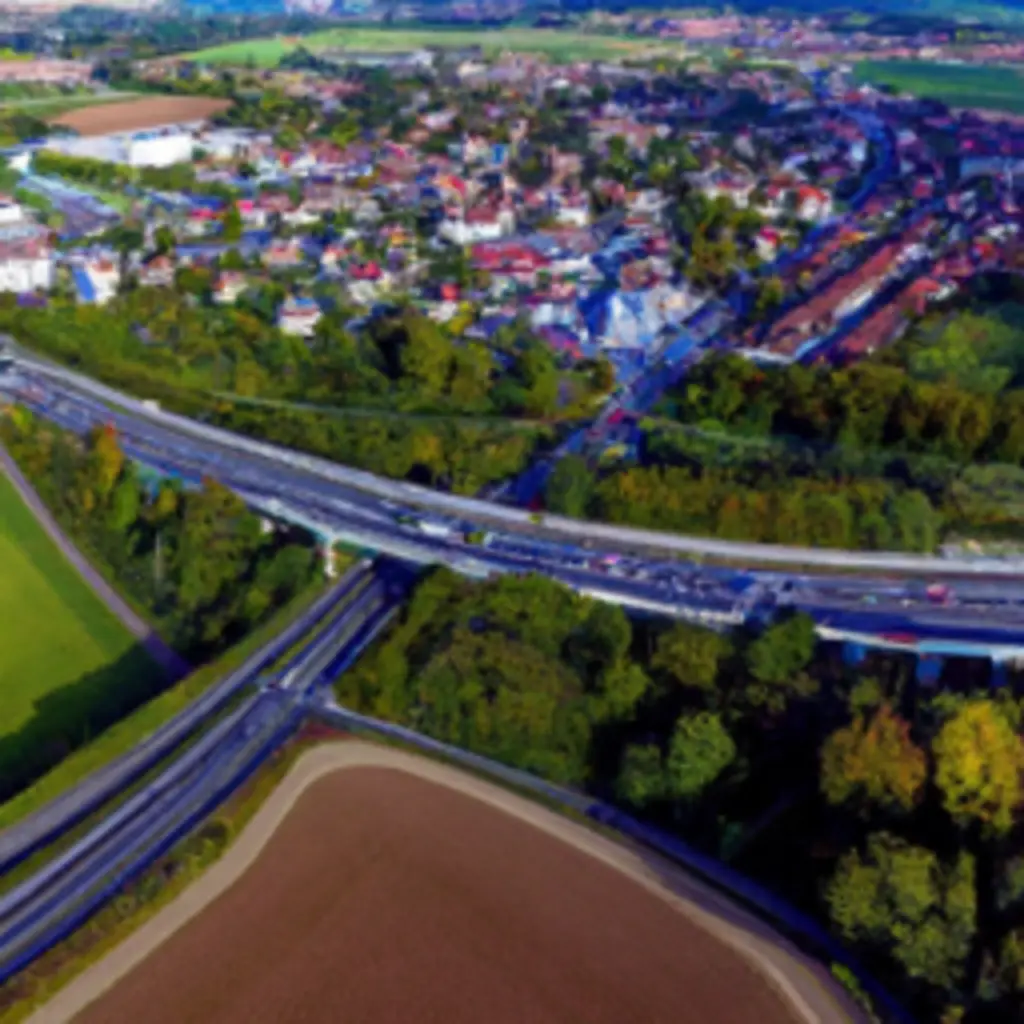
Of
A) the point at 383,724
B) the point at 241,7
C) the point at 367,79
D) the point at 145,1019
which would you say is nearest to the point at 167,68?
the point at 367,79

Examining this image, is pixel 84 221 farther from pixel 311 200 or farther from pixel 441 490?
pixel 441 490

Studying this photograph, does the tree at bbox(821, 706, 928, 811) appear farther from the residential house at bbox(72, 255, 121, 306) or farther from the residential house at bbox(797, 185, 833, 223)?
the residential house at bbox(797, 185, 833, 223)

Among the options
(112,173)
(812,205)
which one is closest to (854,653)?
(812,205)

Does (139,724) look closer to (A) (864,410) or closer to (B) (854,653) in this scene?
(B) (854,653)

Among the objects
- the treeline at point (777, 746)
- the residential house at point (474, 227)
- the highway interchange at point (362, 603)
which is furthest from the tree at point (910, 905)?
the residential house at point (474, 227)

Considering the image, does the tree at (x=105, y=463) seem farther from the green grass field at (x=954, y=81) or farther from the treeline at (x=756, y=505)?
the green grass field at (x=954, y=81)

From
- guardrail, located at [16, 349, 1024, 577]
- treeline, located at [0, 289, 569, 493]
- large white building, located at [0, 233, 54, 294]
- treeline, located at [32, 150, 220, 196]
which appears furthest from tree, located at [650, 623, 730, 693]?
treeline, located at [32, 150, 220, 196]

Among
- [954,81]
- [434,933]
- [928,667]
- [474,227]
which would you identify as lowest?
[954,81]
